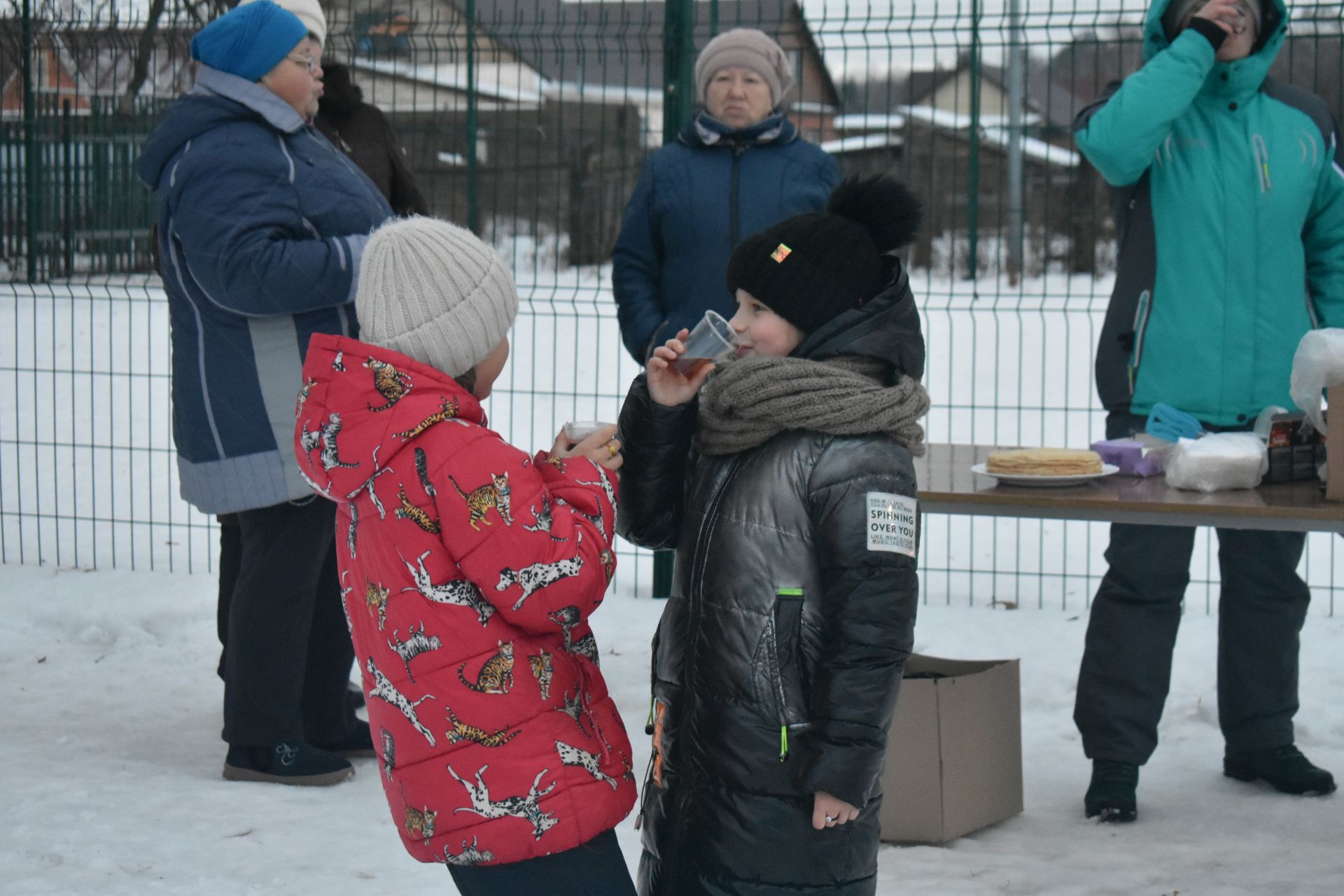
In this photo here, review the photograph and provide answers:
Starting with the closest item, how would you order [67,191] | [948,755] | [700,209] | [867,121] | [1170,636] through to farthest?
[948,755] → [1170,636] → [700,209] → [867,121] → [67,191]

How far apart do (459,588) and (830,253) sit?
739 mm

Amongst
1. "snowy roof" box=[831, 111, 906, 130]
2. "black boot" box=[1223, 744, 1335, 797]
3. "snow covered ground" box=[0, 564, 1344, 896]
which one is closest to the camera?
"snow covered ground" box=[0, 564, 1344, 896]

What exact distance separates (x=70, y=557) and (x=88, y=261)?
1198 millimetres

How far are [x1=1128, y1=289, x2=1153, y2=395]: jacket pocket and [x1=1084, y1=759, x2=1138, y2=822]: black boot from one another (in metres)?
0.91

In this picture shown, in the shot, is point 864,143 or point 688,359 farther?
point 864,143

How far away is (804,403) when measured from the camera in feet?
7.04

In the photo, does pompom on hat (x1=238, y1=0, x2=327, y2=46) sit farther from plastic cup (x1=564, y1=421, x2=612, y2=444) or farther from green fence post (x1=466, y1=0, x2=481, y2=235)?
plastic cup (x1=564, y1=421, x2=612, y2=444)

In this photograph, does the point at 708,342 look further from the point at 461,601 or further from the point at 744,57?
the point at 744,57

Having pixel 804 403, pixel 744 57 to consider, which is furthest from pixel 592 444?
pixel 744 57

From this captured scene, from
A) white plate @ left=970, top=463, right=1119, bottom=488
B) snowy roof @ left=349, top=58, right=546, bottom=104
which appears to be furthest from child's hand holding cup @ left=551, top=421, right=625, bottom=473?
snowy roof @ left=349, top=58, right=546, bottom=104

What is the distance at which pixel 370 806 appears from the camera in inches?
144

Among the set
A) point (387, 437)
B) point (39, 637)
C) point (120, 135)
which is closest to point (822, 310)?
point (387, 437)

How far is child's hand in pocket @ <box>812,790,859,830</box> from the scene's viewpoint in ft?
6.78

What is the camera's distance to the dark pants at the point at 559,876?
2.04 meters
